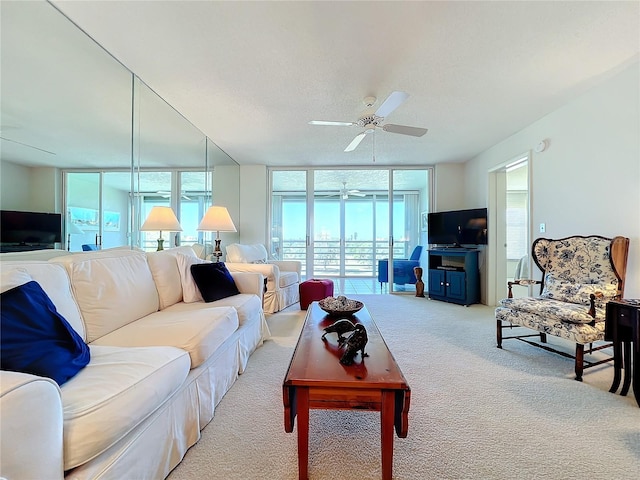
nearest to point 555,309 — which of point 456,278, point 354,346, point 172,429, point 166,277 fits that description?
point 354,346

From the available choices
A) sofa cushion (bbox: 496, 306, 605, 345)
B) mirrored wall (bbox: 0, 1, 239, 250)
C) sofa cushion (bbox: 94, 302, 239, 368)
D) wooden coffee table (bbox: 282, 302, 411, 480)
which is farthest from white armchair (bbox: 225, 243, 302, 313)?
sofa cushion (bbox: 496, 306, 605, 345)

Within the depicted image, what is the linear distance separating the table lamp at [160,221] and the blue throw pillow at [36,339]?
1.66 meters

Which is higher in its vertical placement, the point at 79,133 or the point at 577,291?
the point at 79,133

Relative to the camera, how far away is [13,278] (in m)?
1.11

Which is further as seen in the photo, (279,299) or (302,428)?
(279,299)

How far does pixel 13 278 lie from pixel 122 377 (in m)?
0.62

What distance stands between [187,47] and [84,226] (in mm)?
1632

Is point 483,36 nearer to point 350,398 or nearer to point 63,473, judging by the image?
point 350,398

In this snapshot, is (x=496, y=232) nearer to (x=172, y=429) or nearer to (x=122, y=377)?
(x=172, y=429)

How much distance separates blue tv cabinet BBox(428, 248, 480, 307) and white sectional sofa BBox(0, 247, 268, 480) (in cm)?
347

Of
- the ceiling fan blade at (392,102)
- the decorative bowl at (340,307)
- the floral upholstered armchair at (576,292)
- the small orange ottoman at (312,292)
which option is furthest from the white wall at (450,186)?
the decorative bowl at (340,307)

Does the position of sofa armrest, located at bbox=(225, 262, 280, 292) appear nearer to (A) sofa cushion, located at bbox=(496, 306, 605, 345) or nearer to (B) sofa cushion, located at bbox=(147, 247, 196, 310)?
(B) sofa cushion, located at bbox=(147, 247, 196, 310)

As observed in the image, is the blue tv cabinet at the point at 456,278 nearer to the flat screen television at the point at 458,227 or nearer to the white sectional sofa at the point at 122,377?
the flat screen television at the point at 458,227

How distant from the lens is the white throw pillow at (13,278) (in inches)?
41.8
